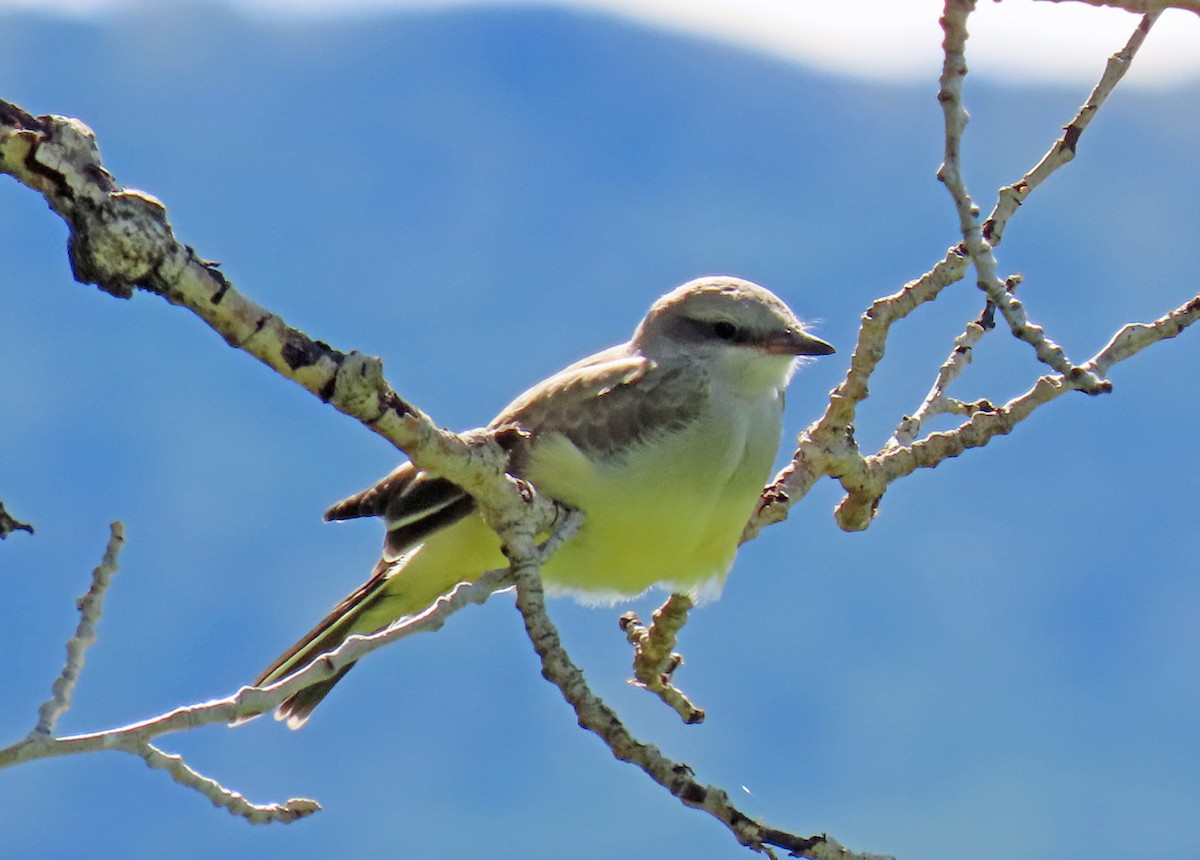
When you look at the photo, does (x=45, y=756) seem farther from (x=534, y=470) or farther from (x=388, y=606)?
(x=388, y=606)

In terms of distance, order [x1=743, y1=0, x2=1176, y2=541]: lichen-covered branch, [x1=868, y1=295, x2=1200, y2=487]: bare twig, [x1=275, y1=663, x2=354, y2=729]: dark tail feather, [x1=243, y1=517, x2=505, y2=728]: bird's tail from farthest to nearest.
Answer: [x1=275, y1=663, x2=354, y2=729]: dark tail feather < [x1=243, y1=517, x2=505, y2=728]: bird's tail < [x1=868, y1=295, x2=1200, y2=487]: bare twig < [x1=743, y1=0, x2=1176, y2=541]: lichen-covered branch

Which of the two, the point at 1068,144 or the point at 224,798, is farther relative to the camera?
the point at 1068,144

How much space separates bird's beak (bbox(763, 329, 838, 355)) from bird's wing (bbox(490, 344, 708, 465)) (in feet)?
0.92

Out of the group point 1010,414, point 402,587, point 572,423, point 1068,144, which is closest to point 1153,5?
point 1068,144

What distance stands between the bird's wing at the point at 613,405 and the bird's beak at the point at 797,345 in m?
0.28

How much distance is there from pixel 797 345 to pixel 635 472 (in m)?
0.78

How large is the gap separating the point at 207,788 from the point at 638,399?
2177 millimetres

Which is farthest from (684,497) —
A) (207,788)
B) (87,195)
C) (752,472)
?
(87,195)

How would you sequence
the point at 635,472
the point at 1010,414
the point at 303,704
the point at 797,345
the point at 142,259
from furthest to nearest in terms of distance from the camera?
the point at 303,704, the point at 797,345, the point at 635,472, the point at 1010,414, the point at 142,259

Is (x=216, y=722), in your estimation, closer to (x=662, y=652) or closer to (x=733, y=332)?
(x=662, y=652)

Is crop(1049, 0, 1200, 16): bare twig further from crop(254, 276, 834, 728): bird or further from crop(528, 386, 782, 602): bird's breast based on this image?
crop(528, 386, 782, 602): bird's breast

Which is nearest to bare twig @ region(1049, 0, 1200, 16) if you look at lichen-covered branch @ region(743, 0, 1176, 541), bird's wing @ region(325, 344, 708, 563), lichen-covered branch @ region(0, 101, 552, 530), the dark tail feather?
lichen-covered branch @ region(743, 0, 1176, 541)

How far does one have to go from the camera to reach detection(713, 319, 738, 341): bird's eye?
4.94 m

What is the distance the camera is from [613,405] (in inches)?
184
